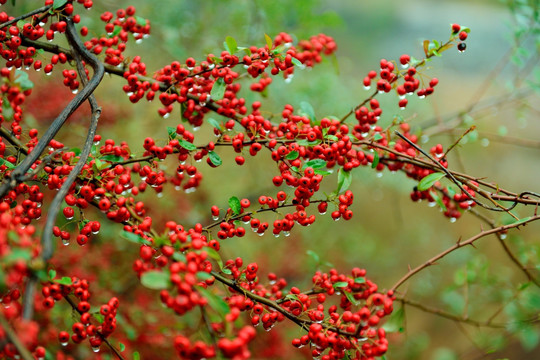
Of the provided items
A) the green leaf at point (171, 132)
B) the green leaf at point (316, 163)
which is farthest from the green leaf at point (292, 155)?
the green leaf at point (171, 132)

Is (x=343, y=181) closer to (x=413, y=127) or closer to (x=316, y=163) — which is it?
(x=316, y=163)

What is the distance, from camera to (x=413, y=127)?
2014mm

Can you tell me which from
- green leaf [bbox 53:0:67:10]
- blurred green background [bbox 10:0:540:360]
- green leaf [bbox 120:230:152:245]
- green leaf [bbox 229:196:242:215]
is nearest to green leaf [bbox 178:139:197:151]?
green leaf [bbox 229:196:242:215]

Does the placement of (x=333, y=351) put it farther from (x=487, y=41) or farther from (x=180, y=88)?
(x=487, y=41)

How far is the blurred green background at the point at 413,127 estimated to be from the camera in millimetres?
1846

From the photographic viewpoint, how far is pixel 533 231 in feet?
10.5

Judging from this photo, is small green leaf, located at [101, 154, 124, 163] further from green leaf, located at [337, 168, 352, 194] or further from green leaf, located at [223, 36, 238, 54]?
green leaf, located at [337, 168, 352, 194]

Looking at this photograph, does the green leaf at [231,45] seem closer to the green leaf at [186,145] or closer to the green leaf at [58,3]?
the green leaf at [186,145]

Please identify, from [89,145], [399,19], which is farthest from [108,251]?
[399,19]

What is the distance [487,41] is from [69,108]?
13.7 feet

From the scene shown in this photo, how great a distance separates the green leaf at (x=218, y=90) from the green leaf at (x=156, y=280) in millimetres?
487

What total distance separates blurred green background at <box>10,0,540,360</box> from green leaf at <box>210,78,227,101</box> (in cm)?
46

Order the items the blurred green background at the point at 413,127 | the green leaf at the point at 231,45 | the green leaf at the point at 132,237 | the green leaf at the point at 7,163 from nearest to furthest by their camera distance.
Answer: the green leaf at the point at 132,237 < the green leaf at the point at 7,163 < the green leaf at the point at 231,45 < the blurred green background at the point at 413,127

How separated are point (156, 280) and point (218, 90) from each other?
0.52m
